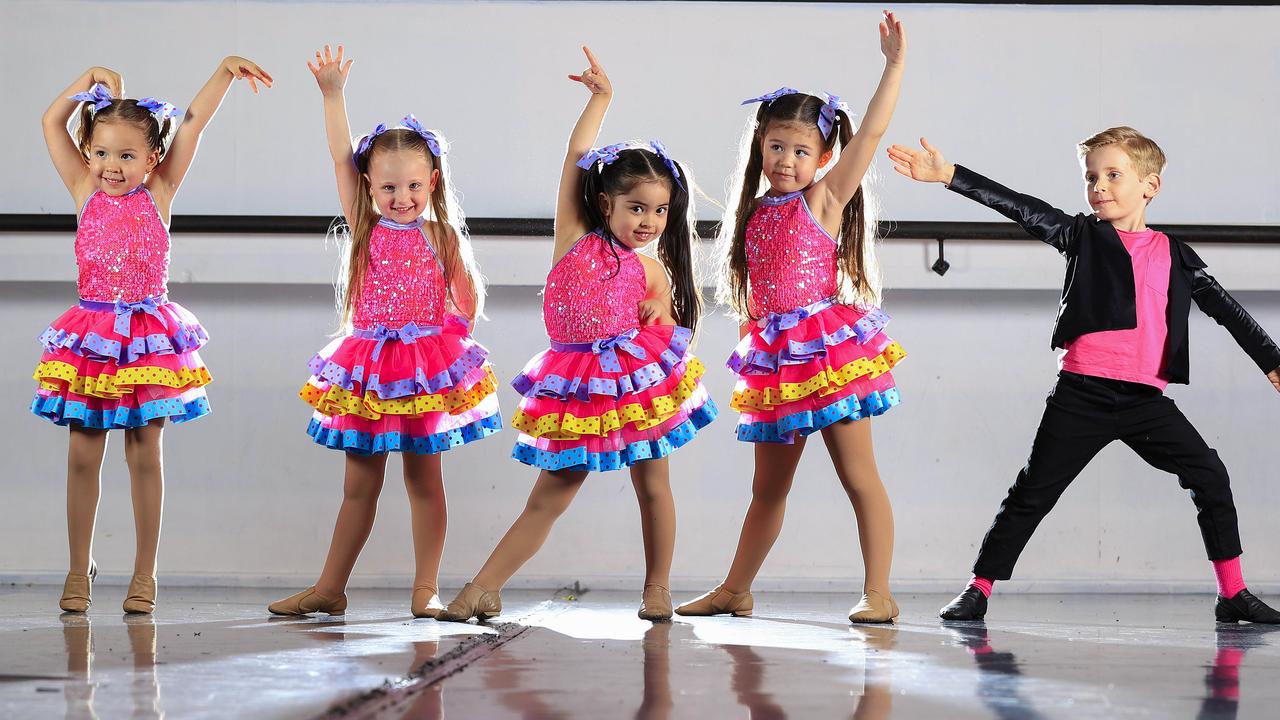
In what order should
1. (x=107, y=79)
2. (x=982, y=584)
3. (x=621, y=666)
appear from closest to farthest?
1. (x=621, y=666)
2. (x=982, y=584)
3. (x=107, y=79)

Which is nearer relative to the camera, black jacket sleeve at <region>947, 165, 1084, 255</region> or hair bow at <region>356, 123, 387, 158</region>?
black jacket sleeve at <region>947, 165, 1084, 255</region>

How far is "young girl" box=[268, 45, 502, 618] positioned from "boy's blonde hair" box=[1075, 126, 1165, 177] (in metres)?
1.39

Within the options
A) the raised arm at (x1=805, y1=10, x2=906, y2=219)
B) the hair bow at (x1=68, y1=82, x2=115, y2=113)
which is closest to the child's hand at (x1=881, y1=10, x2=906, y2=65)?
the raised arm at (x1=805, y1=10, x2=906, y2=219)

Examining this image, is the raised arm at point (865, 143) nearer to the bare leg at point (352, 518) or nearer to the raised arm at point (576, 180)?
the raised arm at point (576, 180)

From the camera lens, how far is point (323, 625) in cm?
222

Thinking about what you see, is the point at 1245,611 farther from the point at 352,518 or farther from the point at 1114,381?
the point at 352,518

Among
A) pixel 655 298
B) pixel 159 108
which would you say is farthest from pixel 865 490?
pixel 159 108

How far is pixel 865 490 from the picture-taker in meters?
2.43

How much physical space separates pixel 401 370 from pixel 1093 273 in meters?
1.44

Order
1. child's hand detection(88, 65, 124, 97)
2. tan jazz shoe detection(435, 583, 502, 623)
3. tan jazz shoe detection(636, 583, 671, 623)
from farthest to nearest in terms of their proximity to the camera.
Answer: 1. child's hand detection(88, 65, 124, 97)
2. tan jazz shoe detection(636, 583, 671, 623)
3. tan jazz shoe detection(435, 583, 502, 623)

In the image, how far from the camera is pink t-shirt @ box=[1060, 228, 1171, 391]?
2473 millimetres

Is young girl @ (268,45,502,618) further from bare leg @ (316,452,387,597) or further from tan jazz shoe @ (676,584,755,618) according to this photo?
tan jazz shoe @ (676,584,755,618)

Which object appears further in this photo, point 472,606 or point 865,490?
point 865,490

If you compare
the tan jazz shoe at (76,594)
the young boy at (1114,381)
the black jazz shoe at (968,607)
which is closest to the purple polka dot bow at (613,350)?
the young boy at (1114,381)
